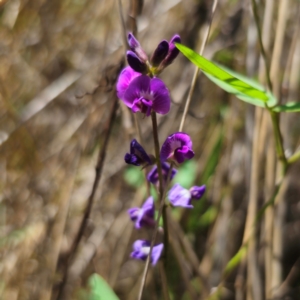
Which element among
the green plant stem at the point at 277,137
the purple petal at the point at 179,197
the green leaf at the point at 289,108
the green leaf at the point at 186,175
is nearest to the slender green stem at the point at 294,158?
the green plant stem at the point at 277,137

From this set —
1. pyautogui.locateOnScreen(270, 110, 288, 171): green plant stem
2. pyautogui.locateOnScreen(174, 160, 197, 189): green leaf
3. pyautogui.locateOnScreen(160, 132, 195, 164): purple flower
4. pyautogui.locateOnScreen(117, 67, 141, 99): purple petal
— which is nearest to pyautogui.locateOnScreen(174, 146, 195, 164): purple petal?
pyautogui.locateOnScreen(160, 132, 195, 164): purple flower

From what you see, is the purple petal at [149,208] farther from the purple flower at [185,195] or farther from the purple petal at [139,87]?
the purple petal at [139,87]

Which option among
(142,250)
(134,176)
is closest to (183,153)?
(142,250)

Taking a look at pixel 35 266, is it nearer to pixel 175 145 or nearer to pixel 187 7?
pixel 175 145

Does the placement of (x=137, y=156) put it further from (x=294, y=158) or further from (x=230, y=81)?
(x=294, y=158)

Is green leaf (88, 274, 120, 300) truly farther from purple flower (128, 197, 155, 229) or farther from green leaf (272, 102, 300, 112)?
green leaf (272, 102, 300, 112)

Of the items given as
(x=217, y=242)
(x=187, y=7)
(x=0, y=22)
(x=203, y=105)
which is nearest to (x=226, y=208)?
(x=217, y=242)
